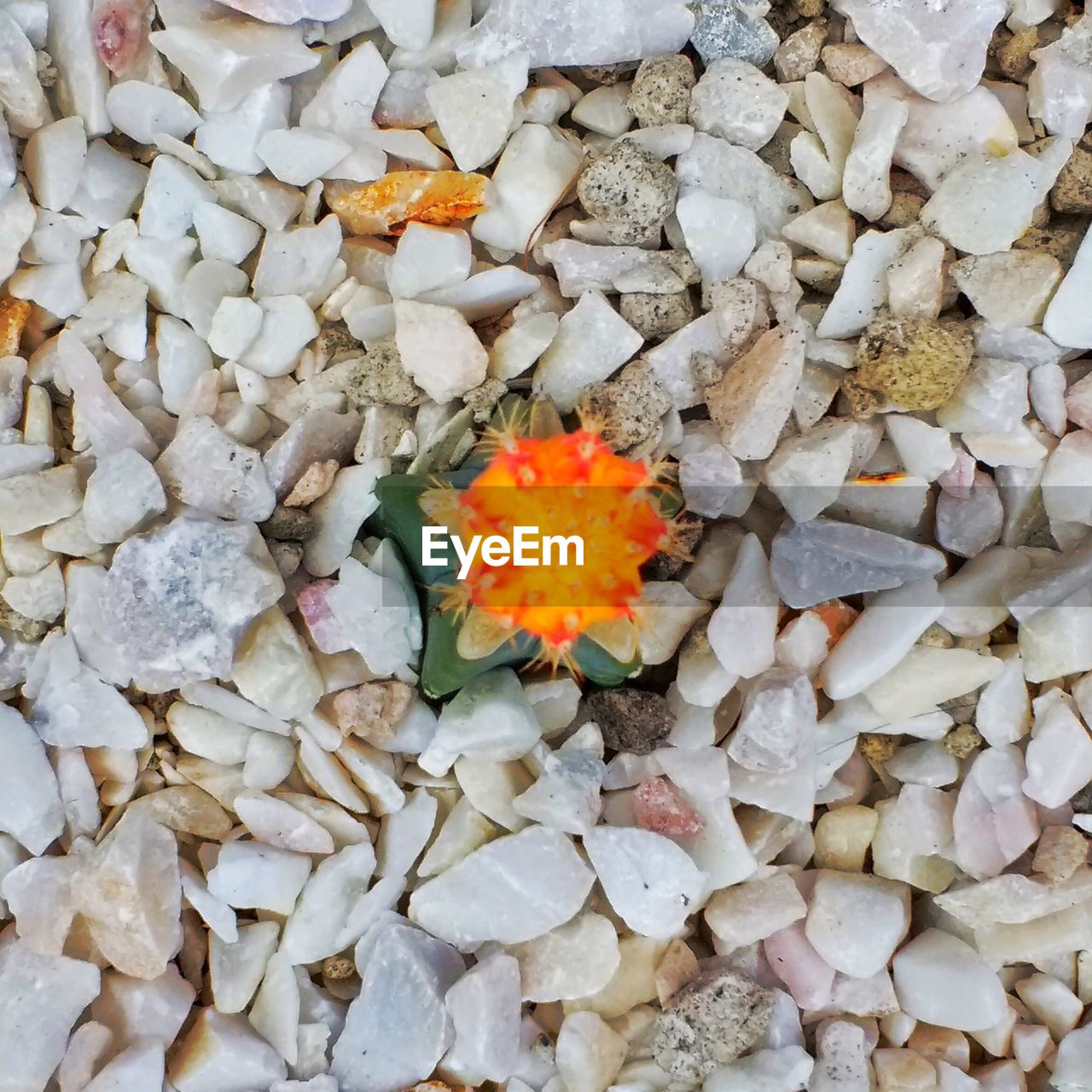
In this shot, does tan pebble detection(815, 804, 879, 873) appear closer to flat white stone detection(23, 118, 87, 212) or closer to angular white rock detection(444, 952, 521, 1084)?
angular white rock detection(444, 952, 521, 1084)

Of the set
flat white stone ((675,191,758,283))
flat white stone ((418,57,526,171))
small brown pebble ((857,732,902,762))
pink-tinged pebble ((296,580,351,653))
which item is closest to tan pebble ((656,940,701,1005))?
small brown pebble ((857,732,902,762))

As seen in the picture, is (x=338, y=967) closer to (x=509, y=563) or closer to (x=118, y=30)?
(x=509, y=563)

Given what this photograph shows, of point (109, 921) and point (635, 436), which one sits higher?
point (635, 436)

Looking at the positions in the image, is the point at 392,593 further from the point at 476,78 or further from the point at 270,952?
the point at 476,78

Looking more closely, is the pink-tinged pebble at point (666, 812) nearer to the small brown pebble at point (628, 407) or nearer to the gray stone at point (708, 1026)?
the gray stone at point (708, 1026)

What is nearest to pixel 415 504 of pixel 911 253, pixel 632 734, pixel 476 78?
pixel 632 734
